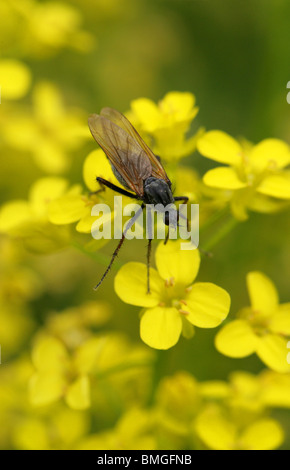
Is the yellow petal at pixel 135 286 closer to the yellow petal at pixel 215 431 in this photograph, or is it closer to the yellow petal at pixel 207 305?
the yellow petal at pixel 207 305

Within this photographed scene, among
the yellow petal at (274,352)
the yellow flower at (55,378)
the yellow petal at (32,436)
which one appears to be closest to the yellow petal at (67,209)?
the yellow flower at (55,378)

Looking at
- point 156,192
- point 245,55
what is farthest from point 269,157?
point 245,55

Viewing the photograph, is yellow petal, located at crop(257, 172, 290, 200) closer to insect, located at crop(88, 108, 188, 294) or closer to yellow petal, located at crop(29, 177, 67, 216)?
insect, located at crop(88, 108, 188, 294)

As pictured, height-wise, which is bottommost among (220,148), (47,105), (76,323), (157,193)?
(76,323)

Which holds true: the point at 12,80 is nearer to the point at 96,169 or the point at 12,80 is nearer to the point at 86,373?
the point at 96,169

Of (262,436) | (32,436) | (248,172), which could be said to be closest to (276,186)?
(248,172)

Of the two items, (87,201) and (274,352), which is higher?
(87,201)

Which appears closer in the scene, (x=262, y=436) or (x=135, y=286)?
(x=135, y=286)

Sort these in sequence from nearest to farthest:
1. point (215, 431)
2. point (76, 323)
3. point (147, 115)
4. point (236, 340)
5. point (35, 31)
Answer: point (236, 340)
point (215, 431)
point (147, 115)
point (76, 323)
point (35, 31)
